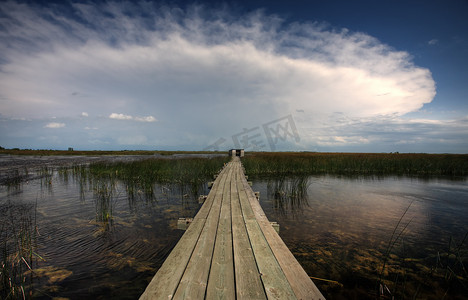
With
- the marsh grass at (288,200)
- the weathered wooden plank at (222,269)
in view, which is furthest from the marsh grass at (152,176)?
the weathered wooden plank at (222,269)

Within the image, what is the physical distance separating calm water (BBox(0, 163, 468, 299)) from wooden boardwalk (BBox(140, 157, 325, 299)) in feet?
3.30

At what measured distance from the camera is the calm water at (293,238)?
9.71ft

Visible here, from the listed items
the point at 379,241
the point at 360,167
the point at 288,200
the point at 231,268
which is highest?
the point at 360,167

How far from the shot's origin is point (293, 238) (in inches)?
179

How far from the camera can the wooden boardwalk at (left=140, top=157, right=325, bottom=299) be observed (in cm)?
174

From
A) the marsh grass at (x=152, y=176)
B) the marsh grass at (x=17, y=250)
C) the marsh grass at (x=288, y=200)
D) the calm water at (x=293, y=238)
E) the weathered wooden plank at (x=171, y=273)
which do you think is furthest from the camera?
the marsh grass at (x=152, y=176)

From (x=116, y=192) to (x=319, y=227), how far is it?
290 inches

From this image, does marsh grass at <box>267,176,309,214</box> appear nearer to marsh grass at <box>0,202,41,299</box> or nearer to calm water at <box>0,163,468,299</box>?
calm water at <box>0,163,468,299</box>

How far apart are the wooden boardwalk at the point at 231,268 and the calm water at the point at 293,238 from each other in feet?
3.30

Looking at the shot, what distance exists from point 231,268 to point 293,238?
2.83 meters

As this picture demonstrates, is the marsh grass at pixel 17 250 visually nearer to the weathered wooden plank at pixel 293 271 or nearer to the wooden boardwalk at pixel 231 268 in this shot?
the wooden boardwalk at pixel 231 268

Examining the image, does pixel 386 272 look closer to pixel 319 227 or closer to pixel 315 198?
pixel 319 227

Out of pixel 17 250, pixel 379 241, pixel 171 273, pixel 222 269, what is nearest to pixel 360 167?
pixel 379 241

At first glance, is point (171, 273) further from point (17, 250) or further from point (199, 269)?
point (17, 250)
